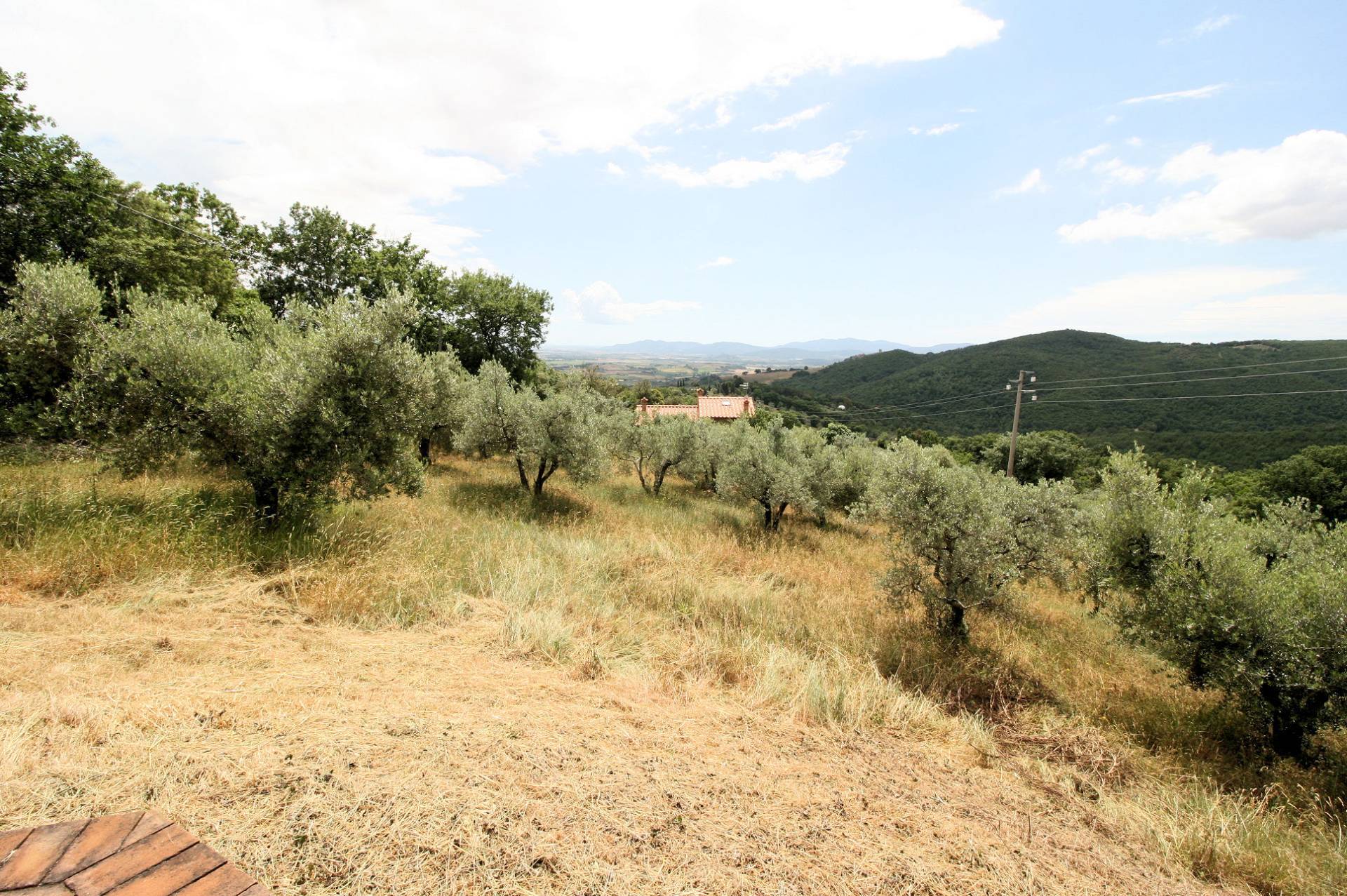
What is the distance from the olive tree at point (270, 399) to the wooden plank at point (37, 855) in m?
6.64

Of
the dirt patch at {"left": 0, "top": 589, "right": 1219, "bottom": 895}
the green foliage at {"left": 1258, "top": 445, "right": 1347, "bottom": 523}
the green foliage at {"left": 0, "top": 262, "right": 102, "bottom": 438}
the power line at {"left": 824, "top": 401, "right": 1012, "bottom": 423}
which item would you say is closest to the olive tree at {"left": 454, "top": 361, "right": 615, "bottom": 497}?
the green foliage at {"left": 0, "top": 262, "right": 102, "bottom": 438}

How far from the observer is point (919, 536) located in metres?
8.97

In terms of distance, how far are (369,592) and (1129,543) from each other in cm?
1192

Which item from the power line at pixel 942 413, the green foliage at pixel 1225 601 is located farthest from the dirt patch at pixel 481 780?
the power line at pixel 942 413

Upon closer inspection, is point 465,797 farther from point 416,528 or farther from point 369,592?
point 416,528

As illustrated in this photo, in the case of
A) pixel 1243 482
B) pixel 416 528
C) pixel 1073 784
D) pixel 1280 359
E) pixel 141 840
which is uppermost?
pixel 1280 359

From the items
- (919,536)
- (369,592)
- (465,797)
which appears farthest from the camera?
(919,536)

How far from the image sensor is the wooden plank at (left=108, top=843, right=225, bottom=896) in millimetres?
1772

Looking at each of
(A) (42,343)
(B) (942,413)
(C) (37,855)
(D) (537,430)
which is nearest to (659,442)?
(D) (537,430)

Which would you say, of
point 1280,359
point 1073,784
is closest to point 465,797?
point 1073,784

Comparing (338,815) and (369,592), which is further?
(369,592)

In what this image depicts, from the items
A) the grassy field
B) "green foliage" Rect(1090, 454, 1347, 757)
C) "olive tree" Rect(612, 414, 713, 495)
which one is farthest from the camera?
"olive tree" Rect(612, 414, 713, 495)

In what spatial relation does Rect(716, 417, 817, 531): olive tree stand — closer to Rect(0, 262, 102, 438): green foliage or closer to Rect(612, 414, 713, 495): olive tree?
Rect(612, 414, 713, 495): olive tree

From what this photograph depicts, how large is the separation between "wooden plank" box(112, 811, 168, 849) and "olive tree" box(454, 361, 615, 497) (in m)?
13.2
